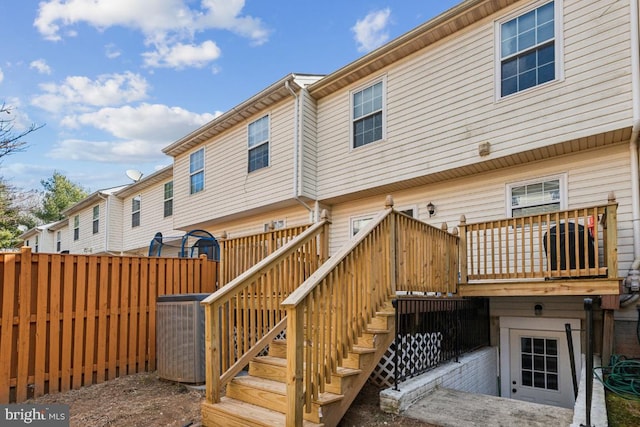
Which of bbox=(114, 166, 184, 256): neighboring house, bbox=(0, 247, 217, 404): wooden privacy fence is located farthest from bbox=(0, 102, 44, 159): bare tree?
bbox=(114, 166, 184, 256): neighboring house

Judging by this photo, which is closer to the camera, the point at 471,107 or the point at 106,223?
the point at 471,107

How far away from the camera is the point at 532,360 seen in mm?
6676

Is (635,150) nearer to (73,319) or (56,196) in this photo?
(73,319)

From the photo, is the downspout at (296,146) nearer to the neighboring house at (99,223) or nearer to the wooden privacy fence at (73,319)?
the wooden privacy fence at (73,319)

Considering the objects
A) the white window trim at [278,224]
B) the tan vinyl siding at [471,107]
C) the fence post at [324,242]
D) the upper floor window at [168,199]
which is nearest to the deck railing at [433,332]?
the fence post at [324,242]

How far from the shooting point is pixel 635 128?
5.24 m

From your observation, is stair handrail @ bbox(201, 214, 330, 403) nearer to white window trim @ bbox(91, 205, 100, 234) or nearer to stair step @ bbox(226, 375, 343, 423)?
stair step @ bbox(226, 375, 343, 423)

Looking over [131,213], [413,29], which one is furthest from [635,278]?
[131,213]

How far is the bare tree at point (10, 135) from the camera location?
26.2ft

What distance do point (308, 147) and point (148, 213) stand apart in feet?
33.1

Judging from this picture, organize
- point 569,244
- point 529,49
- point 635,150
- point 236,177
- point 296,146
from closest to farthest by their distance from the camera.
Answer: point 569,244 → point 635,150 → point 529,49 → point 296,146 → point 236,177

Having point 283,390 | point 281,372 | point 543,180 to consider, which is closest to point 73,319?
point 281,372

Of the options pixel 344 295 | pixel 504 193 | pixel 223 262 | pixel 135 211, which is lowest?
pixel 344 295

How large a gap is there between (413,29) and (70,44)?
10.8m
